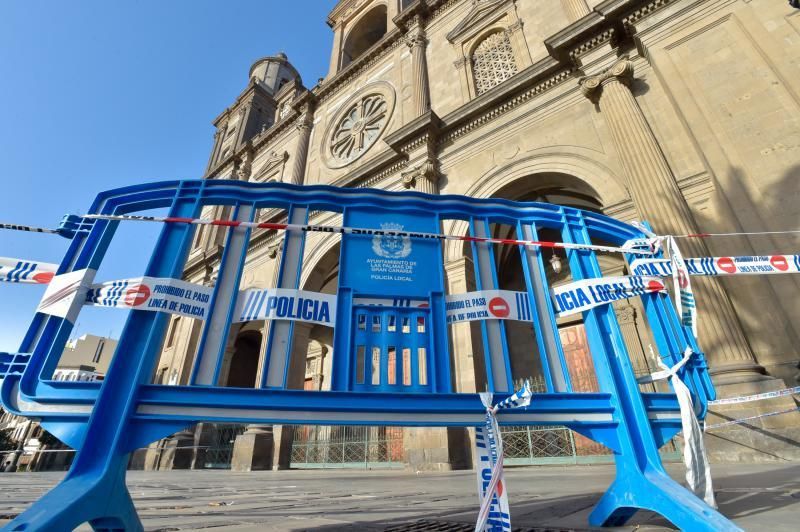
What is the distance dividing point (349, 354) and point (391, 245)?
0.61m

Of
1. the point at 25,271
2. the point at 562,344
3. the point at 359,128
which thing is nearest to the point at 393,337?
the point at 25,271

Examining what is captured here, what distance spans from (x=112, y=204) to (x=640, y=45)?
9.55 m

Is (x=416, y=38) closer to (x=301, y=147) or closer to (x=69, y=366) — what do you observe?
(x=301, y=147)

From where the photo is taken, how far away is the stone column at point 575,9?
30.4 ft

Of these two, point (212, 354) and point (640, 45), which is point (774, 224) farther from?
point (212, 354)

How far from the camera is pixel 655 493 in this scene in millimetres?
1443

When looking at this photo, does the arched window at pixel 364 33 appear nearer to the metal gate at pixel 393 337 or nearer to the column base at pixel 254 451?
the column base at pixel 254 451

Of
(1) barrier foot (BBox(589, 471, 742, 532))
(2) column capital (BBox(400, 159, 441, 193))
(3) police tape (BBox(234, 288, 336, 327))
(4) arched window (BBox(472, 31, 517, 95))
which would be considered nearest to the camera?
(1) barrier foot (BBox(589, 471, 742, 532))

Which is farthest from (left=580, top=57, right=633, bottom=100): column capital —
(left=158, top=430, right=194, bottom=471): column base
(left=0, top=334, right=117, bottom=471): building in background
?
(left=0, top=334, right=117, bottom=471): building in background

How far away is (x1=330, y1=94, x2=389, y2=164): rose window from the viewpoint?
14.3 meters

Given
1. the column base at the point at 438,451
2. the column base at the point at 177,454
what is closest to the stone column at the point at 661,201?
the column base at the point at 438,451

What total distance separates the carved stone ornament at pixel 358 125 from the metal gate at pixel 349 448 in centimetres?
975

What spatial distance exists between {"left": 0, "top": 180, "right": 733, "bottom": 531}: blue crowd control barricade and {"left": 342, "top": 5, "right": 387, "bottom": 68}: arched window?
1928 cm

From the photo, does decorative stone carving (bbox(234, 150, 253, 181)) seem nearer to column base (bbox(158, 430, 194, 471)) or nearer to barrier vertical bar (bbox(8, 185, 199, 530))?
column base (bbox(158, 430, 194, 471))
